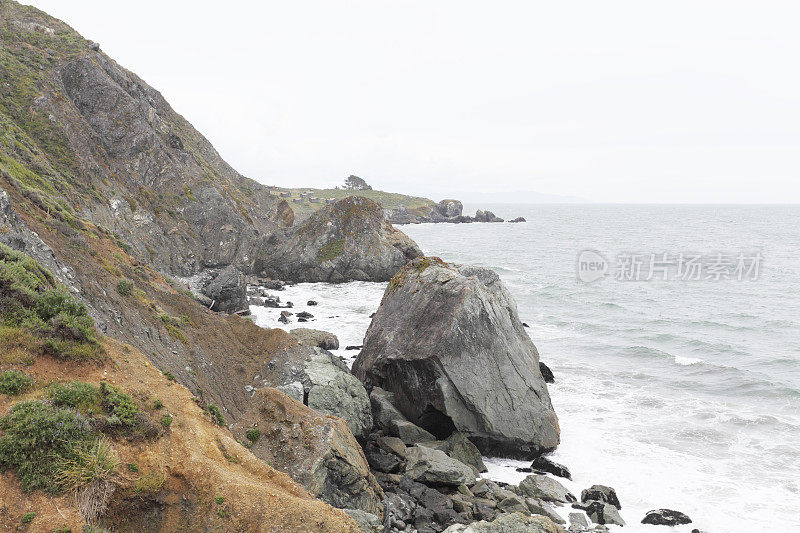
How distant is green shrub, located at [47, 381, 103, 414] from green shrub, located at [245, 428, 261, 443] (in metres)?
4.86

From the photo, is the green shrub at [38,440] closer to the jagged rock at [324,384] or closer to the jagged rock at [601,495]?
the jagged rock at [324,384]

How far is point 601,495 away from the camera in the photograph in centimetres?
1884

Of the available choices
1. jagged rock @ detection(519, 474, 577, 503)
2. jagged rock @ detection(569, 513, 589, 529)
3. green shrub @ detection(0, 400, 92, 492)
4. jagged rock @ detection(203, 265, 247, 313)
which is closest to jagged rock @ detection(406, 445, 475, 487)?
jagged rock @ detection(519, 474, 577, 503)

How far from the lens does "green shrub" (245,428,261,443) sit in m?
15.1

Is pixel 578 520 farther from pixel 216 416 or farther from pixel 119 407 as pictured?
pixel 119 407

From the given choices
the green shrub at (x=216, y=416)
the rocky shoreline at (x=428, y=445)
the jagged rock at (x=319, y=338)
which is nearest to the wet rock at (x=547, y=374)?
the rocky shoreline at (x=428, y=445)

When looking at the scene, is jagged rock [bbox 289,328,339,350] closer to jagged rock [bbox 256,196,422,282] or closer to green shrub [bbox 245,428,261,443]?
green shrub [bbox 245,428,261,443]

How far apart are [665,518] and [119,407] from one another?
19.0m

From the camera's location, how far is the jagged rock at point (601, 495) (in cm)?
1869

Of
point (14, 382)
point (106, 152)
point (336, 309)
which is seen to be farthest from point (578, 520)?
point (106, 152)

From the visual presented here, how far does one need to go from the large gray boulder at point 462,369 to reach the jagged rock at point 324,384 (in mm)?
2463

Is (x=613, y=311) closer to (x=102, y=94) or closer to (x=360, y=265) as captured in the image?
(x=360, y=265)

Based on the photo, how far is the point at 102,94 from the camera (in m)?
55.8

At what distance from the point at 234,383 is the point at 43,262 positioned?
901 centimetres
